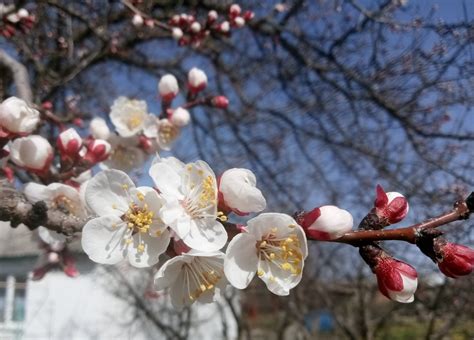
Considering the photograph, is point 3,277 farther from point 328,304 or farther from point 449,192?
point 449,192

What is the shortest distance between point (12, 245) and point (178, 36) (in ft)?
27.9

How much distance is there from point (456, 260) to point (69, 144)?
107 cm

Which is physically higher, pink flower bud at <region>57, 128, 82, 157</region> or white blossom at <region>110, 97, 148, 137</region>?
pink flower bud at <region>57, 128, 82, 157</region>

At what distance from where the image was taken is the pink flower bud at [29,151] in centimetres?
143

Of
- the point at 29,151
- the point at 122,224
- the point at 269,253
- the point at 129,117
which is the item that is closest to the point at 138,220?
the point at 122,224

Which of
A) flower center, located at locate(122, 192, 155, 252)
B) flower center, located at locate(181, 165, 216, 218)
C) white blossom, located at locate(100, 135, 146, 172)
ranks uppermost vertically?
flower center, located at locate(181, 165, 216, 218)

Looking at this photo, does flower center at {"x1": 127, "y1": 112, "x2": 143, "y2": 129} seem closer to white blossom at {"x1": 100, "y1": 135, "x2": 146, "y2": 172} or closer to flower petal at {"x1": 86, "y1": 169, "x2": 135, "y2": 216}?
white blossom at {"x1": 100, "y1": 135, "x2": 146, "y2": 172}

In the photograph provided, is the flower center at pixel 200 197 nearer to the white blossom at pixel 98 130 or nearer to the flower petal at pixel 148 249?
the flower petal at pixel 148 249

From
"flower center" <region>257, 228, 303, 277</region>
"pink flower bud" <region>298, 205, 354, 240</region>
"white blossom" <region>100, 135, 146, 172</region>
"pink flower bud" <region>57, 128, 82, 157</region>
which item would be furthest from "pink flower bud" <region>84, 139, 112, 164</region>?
"pink flower bud" <region>298, 205, 354, 240</region>

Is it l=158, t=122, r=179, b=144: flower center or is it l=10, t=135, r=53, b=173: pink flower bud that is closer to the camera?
l=10, t=135, r=53, b=173: pink flower bud

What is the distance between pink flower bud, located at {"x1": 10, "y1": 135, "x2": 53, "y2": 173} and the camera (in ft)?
4.71

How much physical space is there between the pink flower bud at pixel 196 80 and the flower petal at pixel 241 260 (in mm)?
1192

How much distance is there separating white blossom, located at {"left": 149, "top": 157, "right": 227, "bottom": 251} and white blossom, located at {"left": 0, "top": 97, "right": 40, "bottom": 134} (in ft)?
1.31

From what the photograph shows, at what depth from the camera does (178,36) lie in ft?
10.1
